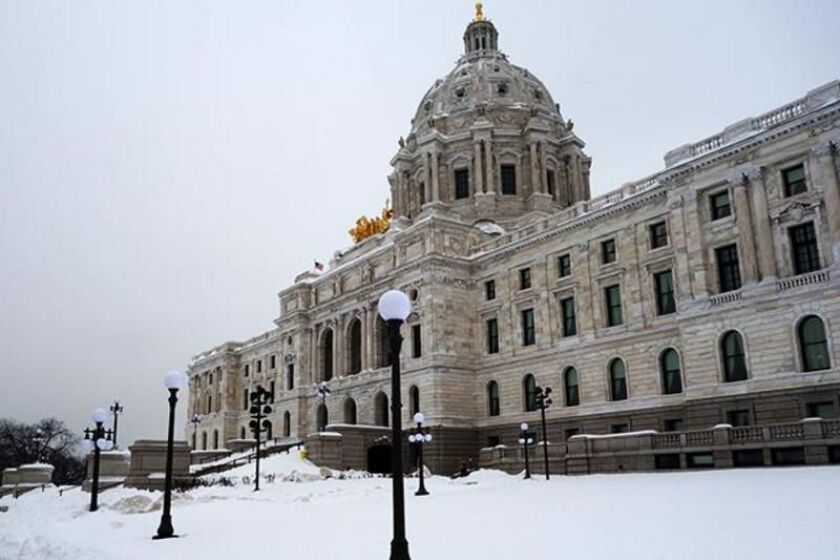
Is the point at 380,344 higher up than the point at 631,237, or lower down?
lower down

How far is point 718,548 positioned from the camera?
35.6ft

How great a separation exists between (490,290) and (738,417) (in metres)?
21.6

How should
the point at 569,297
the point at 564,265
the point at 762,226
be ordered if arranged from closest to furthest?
the point at 762,226
the point at 569,297
the point at 564,265

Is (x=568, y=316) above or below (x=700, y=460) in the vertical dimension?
above

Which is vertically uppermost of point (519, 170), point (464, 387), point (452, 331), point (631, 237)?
point (519, 170)

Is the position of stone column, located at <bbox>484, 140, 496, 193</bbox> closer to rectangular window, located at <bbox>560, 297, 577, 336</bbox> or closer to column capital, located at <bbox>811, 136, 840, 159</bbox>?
rectangular window, located at <bbox>560, 297, 577, 336</bbox>

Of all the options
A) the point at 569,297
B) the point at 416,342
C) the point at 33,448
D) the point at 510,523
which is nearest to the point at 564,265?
the point at 569,297

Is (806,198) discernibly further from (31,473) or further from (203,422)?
(203,422)

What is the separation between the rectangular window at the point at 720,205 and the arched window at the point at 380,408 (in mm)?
28557

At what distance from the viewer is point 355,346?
61906 millimetres

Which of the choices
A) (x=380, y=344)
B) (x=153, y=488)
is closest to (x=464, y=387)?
(x=380, y=344)

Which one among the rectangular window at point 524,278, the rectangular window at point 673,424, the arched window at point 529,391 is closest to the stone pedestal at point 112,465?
the arched window at point 529,391

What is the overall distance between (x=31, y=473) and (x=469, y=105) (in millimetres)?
46094

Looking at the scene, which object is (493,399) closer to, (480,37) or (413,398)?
(413,398)
